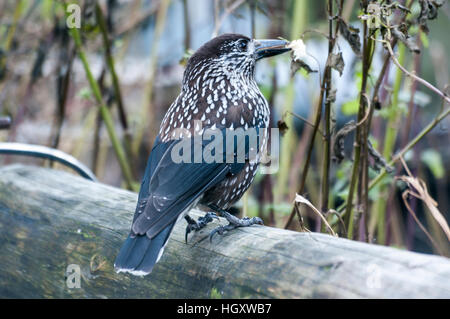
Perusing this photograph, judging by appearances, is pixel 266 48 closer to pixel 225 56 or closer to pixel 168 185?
pixel 225 56

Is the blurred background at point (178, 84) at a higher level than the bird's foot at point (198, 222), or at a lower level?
higher

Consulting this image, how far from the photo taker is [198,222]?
→ 91.4 inches

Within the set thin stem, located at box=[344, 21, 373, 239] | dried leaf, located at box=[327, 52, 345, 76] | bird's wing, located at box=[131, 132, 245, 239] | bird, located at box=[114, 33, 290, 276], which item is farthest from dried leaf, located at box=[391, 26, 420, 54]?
bird's wing, located at box=[131, 132, 245, 239]

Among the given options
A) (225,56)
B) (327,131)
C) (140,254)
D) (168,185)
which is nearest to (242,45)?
(225,56)

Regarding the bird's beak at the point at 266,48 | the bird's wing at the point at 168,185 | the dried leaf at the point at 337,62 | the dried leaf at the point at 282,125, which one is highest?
the bird's beak at the point at 266,48

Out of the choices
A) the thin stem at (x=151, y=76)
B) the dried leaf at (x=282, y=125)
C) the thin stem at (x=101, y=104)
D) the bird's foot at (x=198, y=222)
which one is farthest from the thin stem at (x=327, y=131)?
the thin stem at (x=151, y=76)

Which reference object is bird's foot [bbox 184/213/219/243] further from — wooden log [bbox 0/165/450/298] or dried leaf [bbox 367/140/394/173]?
dried leaf [bbox 367/140/394/173]

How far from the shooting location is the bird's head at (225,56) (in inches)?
112

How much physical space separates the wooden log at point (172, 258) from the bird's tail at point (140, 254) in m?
0.12

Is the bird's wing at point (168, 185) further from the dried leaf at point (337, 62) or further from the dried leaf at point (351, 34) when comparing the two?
the dried leaf at point (351, 34)

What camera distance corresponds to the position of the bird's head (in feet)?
9.36
